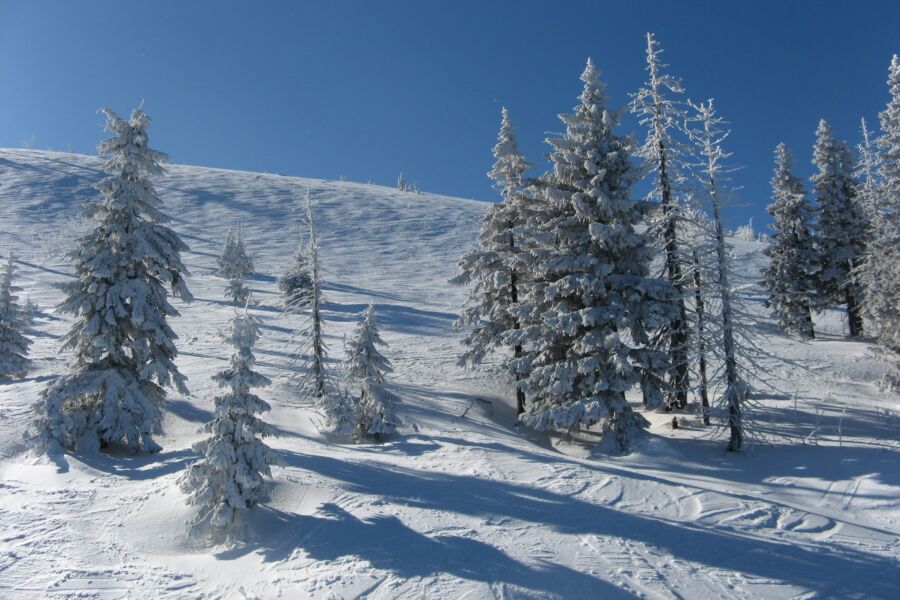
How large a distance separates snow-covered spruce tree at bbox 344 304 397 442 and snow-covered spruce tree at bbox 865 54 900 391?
22.0 meters

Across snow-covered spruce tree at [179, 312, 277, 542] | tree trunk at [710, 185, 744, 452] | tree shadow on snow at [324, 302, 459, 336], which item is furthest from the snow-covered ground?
tree shadow on snow at [324, 302, 459, 336]

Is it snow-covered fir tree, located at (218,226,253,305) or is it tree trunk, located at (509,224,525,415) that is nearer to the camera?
tree trunk, located at (509,224,525,415)

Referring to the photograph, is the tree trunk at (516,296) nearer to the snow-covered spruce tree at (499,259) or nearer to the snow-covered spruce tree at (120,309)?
the snow-covered spruce tree at (499,259)

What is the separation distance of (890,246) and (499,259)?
17.5 m

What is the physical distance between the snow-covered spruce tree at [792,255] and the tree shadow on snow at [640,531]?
2827 cm

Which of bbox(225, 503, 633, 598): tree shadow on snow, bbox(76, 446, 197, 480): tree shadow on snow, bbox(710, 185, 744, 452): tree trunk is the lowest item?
bbox(225, 503, 633, 598): tree shadow on snow

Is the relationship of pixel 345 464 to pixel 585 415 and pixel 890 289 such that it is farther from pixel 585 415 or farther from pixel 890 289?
pixel 890 289

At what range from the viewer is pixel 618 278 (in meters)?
18.5

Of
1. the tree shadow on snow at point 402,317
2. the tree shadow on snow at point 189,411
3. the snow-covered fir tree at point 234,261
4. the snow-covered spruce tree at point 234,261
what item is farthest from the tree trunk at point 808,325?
the snow-covered spruce tree at point 234,261

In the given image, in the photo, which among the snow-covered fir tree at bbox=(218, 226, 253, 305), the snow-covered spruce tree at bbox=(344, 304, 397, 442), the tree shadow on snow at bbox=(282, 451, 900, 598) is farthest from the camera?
the snow-covered fir tree at bbox=(218, 226, 253, 305)

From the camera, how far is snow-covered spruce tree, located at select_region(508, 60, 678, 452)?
18.0 metres

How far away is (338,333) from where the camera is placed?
39062mm

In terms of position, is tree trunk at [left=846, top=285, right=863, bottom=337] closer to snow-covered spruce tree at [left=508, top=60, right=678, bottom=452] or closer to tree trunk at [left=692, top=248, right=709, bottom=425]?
tree trunk at [left=692, top=248, right=709, bottom=425]

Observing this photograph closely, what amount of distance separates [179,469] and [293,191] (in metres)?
111
